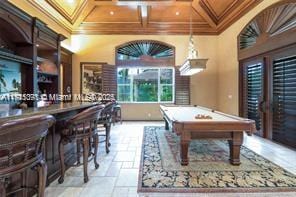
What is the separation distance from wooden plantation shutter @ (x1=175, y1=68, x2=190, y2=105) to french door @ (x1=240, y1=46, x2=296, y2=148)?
2.82 metres

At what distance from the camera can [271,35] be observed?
5.91 meters

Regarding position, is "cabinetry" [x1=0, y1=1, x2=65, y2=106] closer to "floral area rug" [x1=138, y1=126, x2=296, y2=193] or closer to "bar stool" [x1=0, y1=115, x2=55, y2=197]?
"floral area rug" [x1=138, y1=126, x2=296, y2=193]

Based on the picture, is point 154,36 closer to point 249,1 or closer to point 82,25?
point 82,25

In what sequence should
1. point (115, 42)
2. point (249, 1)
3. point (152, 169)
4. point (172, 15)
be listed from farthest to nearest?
point (115, 42)
point (172, 15)
point (249, 1)
point (152, 169)

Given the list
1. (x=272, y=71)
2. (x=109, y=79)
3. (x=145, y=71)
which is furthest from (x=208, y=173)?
(x=145, y=71)

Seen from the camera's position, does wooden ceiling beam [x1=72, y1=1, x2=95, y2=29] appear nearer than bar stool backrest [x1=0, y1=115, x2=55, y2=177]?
No

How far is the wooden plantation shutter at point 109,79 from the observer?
9797 mm

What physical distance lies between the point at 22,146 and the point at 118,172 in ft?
7.05

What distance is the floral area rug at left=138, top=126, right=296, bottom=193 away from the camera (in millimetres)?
3064

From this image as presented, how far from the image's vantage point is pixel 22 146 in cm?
179

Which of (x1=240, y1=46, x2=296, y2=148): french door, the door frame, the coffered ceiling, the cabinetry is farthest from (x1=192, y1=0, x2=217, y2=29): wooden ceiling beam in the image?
the cabinetry

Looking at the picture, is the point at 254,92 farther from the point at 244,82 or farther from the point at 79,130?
the point at 79,130

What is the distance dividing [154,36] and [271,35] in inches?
202

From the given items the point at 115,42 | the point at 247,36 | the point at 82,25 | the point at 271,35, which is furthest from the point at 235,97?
the point at 82,25
